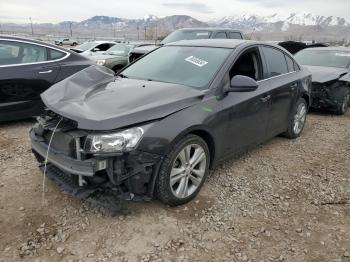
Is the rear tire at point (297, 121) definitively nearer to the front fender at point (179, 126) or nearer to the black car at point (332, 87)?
the black car at point (332, 87)

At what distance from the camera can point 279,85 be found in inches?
193

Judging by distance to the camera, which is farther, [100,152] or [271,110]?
[271,110]

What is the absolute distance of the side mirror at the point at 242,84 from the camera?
3820mm

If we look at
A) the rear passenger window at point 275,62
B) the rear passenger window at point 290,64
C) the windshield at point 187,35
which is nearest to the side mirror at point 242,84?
the rear passenger window at point 275,62

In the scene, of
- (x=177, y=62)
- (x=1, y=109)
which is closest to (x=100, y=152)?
(x=177, y=62)

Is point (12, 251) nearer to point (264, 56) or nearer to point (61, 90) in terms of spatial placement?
point (61, 90)

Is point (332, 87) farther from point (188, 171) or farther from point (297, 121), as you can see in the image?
point (188, 171)

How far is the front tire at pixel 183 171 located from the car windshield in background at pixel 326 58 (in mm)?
6113

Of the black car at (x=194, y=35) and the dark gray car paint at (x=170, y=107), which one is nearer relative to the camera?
the dark gray car paint at (x=170, y=107)

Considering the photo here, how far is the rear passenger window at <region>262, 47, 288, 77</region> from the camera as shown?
15.9ft

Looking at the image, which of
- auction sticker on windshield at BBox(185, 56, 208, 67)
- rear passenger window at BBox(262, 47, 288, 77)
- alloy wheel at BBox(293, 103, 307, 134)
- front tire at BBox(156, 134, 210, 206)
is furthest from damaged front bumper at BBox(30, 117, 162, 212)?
alloy wheel at BBox(293, 103, 307, 134)

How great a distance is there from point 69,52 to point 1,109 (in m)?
1.64

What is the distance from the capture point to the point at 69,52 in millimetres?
6516

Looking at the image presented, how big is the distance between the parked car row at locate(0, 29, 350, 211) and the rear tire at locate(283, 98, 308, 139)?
36mm
